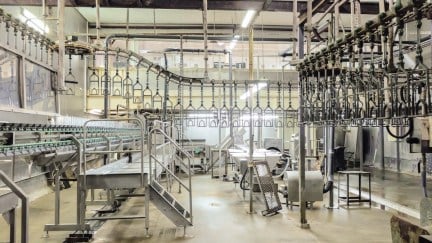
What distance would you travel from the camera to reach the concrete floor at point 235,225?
4.71 meters

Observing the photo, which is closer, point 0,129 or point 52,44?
point 0,129

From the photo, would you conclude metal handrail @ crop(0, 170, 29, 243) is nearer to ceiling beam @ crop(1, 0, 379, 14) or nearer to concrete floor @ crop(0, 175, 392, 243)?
concrete floor @ crop(0, 175, 392, 243)

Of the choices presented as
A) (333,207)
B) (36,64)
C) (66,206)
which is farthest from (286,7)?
(66,206)

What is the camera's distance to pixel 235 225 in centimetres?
534

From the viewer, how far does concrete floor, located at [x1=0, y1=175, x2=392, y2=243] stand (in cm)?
471

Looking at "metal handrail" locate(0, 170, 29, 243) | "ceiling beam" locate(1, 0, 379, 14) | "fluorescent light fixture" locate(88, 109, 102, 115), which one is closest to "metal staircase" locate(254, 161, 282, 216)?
"ceiling beam" locate(1, 0, 379, 14)

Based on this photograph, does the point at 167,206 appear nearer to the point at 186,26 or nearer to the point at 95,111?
the point at 95,111

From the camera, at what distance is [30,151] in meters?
3.29

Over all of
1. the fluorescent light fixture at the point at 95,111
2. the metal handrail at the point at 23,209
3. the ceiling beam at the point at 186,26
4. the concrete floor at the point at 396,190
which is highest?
the ceiling beam at the point at 186,26

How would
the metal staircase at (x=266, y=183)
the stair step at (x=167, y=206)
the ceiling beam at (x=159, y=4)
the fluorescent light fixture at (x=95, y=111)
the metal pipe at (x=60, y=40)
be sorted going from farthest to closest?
the fluorescent light fixture at (x=95, y=111) → the metal staircase at (x=266, y=183) → the ceiling beam at (x=159, y=4) → the stair step at (x=167, y=206) → the metal pipe at (x=60, y=40)

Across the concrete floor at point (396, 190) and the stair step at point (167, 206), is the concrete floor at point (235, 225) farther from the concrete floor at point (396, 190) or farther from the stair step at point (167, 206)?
the concrete floor at point (396, 190)

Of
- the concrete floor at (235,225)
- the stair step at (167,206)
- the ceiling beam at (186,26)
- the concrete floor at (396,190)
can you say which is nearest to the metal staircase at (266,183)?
the concrete floor at (235,225)

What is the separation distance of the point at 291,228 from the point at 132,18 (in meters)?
7.47

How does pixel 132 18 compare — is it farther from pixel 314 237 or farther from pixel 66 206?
pixel 314 237
